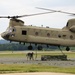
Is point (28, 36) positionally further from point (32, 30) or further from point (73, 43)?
point (73, 43)

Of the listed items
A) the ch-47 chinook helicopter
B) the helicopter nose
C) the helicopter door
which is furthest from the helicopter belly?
the helicopter nose

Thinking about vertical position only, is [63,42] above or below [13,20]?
below

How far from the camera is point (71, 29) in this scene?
57812 millimetres

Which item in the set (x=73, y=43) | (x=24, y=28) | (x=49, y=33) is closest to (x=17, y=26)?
(x=24, y=28)

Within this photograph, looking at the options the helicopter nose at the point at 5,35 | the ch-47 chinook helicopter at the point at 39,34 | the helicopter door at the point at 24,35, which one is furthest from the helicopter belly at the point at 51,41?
the helicopter nose at the point at 5,35

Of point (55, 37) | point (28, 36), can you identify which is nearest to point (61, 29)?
point (55, 37)

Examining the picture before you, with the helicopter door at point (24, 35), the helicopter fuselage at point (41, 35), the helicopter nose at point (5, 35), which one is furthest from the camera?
the helicopter door at point (24, 35)

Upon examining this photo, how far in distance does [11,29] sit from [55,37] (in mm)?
7506

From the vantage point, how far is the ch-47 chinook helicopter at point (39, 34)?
55188 millimetres

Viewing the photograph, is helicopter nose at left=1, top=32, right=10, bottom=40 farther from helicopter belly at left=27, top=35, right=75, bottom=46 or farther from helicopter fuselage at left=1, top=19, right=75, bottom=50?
helicopter belly at left=27, top=35, right=75, bottom=46

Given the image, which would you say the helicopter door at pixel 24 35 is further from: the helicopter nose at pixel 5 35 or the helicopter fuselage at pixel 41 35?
the helicopter nose at pixel 5 35

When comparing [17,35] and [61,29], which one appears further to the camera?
[61,29]

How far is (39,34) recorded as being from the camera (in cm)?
5728

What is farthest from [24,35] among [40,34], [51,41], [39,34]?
[51,41]
